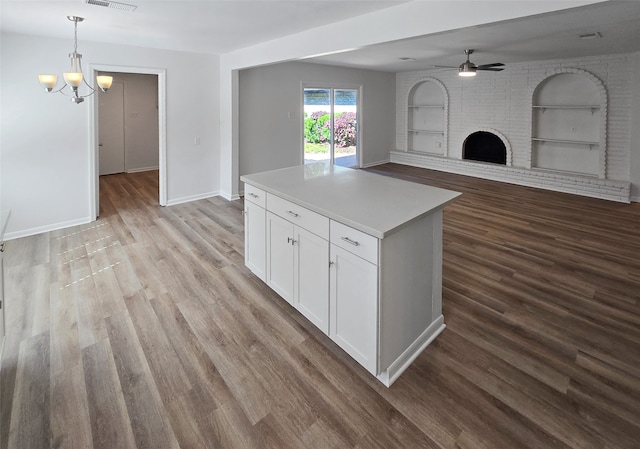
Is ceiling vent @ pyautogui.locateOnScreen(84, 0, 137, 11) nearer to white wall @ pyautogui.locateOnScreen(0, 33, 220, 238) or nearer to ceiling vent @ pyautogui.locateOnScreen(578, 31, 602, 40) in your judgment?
white wall @ pyautogui.locateOnScreen(0, 33, 220, 238)

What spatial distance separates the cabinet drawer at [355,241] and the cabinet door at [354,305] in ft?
0.10

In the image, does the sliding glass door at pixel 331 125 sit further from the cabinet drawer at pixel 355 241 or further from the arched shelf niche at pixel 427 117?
the cabinet drawer at pixel 355 241

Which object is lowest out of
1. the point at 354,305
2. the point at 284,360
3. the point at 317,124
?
the point at 284,360

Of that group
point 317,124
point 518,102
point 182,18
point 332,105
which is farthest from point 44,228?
point 518,102

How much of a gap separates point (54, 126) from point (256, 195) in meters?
3.32

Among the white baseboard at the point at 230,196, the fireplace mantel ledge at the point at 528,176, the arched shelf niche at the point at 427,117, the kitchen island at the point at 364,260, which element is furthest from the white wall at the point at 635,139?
the white baseboard at the point at 230,196

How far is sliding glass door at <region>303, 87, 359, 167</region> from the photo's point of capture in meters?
7.47

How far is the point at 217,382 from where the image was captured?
205 centimetres

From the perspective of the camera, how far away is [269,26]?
12.5 ft

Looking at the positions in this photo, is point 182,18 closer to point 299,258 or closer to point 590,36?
point 299,258

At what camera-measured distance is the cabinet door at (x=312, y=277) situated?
2314mm

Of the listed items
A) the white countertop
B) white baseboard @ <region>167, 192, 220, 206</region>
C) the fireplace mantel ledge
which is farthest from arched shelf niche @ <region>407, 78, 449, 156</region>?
the white countertop

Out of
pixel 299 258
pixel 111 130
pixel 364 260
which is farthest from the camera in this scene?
pixel 111 130

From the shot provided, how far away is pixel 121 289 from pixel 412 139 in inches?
323
